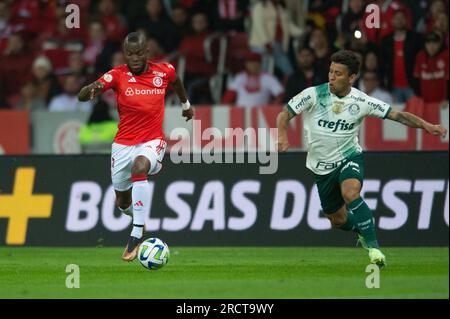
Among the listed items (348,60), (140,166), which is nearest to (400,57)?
(348,60)

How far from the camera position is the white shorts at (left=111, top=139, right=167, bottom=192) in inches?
512

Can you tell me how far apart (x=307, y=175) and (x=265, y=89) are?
3.91m

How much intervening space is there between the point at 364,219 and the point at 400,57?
5987mm

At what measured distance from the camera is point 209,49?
20.1 meters

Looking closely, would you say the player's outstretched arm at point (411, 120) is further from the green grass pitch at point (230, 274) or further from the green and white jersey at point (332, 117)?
the green grass pitch at point (230, 274)

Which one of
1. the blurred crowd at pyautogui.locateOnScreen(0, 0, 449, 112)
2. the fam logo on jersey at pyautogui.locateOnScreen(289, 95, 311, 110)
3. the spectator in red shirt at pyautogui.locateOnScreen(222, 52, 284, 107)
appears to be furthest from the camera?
the spectator in red shirt at pyautogui.locateOnScreen(222, 52, 284, 107)

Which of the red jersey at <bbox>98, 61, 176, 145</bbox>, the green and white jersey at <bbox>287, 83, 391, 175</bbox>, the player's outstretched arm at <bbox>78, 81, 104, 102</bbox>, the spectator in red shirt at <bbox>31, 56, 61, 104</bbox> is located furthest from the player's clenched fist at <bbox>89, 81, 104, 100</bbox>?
the spectator in red shirt at <bbox>31, 56, 61, 104</bbox>

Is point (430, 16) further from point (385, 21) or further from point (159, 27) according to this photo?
point (159, 27)

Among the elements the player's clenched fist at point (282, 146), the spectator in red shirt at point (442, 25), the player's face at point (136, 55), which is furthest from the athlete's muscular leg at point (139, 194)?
the spectator in red shirt at point (442, 25)

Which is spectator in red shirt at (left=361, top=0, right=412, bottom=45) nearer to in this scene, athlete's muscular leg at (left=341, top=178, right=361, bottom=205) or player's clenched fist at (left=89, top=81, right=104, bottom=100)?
athlete's muscular leg at (left=341, top=178, right=361, bottom=205)

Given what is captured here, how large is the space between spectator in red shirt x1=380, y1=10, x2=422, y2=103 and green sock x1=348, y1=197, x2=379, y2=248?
5.87m

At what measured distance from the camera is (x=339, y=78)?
490 inches
